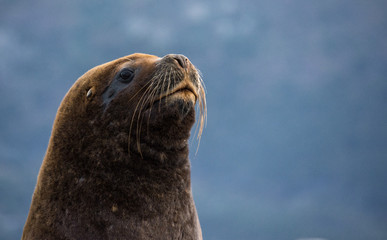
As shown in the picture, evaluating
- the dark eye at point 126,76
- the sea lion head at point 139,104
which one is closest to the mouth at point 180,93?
the sea lion head at point 139,104

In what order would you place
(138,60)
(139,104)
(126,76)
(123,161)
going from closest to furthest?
1. (123,161)
2. (139,104)
3. (126,76)
4. (138,60)

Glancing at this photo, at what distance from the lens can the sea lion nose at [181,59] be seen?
564 cm

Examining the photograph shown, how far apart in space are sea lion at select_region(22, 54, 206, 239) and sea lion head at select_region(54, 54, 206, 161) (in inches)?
0.5

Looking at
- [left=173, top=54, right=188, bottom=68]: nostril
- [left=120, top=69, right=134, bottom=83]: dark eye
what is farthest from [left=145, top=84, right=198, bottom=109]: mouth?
[left=120, top=69, right=134, bottom=83]: dark eye

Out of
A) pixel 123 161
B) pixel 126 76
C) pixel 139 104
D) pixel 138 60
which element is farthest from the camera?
pixel 138 60

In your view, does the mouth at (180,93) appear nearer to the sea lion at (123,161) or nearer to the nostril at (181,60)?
the sea lion at (123,161)

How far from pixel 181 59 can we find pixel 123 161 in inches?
62.3

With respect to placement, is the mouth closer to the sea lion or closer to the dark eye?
the sea lion

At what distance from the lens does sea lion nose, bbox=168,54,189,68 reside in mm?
5635

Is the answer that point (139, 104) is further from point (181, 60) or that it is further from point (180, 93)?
point (181, 60)

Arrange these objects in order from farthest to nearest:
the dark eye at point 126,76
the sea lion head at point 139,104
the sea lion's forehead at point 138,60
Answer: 1. the sea lion's forehead at point 138,60
2. the dark eye at point 126,76
3. the sea lion head at point 139,104

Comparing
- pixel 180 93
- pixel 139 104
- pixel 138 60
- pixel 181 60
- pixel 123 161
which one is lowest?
pixel 123 161

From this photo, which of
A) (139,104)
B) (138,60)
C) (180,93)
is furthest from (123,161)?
(138,60)

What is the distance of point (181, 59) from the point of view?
18.6ft
